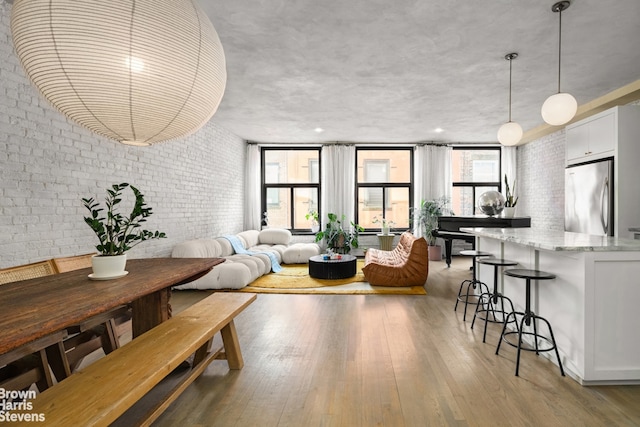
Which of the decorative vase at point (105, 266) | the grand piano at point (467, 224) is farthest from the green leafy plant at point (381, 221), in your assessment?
the decorative vase at point (105, 266)

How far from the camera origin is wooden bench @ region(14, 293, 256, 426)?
1.20 meters

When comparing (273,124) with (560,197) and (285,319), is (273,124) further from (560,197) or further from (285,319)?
(560,197)

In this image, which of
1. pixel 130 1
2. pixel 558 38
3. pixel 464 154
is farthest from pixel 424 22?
pixel 464 154

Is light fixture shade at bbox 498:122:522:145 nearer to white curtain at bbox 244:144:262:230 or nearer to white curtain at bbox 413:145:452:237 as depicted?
white curtain at bbox 413:145:452:237

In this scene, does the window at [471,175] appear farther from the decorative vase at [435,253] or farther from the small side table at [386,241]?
the small side table at [386,241]

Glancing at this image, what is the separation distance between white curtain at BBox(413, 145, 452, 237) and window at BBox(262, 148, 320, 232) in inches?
102

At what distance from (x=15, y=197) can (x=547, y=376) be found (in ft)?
14.0

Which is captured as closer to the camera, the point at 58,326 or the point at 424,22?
the point at 58,326

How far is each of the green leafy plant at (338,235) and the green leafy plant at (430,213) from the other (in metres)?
1.43

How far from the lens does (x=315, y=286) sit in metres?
5.15

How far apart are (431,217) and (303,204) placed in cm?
316

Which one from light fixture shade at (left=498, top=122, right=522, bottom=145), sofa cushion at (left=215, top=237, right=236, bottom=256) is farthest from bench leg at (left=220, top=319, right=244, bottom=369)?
light fixture shade at (left=498, top=122, right=522, bottom=145)

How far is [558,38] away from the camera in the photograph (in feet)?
10.7

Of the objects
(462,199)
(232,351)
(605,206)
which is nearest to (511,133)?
(605,206)
